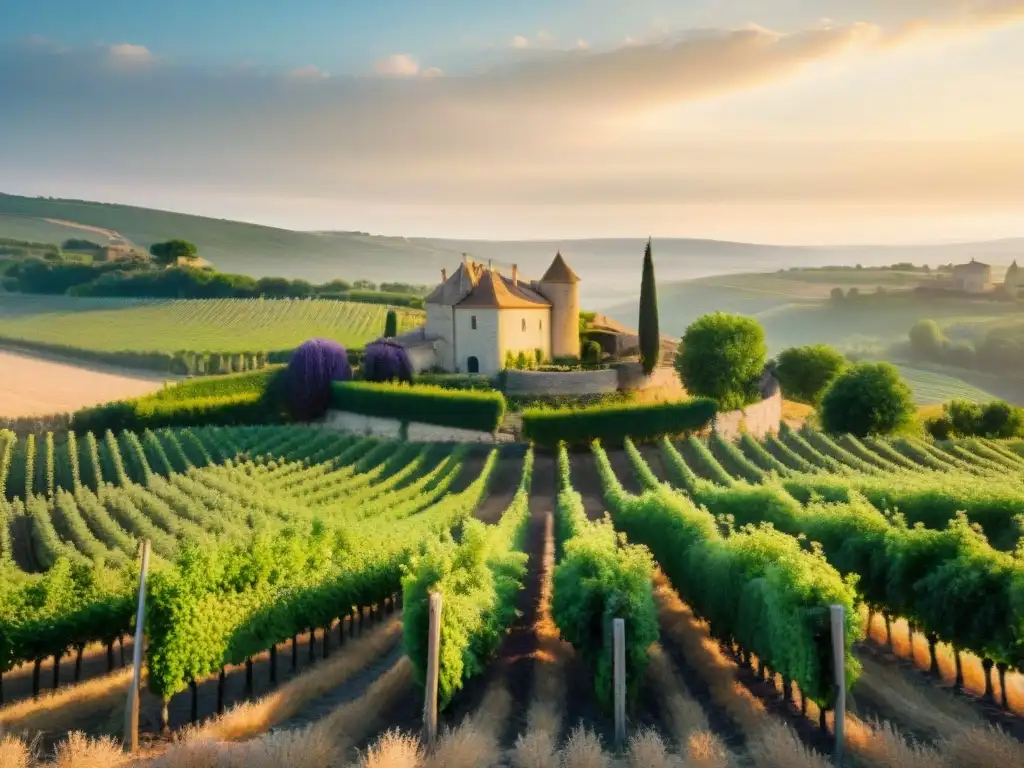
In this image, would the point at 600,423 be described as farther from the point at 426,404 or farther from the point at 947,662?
the point at 947,662

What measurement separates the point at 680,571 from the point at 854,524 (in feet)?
10.7

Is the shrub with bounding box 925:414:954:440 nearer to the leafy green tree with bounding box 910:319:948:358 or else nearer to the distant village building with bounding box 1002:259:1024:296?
the leafy green tree with bounding box 910:319:948:358

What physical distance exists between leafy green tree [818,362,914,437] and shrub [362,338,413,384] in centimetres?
2319

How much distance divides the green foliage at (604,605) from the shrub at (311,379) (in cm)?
3399

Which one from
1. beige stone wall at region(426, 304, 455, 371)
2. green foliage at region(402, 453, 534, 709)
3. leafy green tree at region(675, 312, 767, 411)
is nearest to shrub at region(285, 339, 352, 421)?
beige stone wall at region(426, 304, 455, 371)

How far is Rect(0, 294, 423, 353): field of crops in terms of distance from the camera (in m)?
71.6

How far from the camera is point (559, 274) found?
48.4 meters

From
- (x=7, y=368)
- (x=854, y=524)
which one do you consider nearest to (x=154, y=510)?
(x=854, y=524)

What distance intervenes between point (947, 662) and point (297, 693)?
1020cm

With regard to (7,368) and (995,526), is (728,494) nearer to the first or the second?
(995,526)

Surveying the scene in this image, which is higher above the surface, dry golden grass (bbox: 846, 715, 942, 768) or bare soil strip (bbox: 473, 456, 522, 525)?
dry golden grass (bbox: 846, 715, 942, 768)

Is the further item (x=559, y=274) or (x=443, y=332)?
(x=559, y=274)

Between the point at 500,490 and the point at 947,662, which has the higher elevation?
the point at 947,662

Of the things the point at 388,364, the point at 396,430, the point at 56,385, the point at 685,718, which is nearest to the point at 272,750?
the point at 685,718
